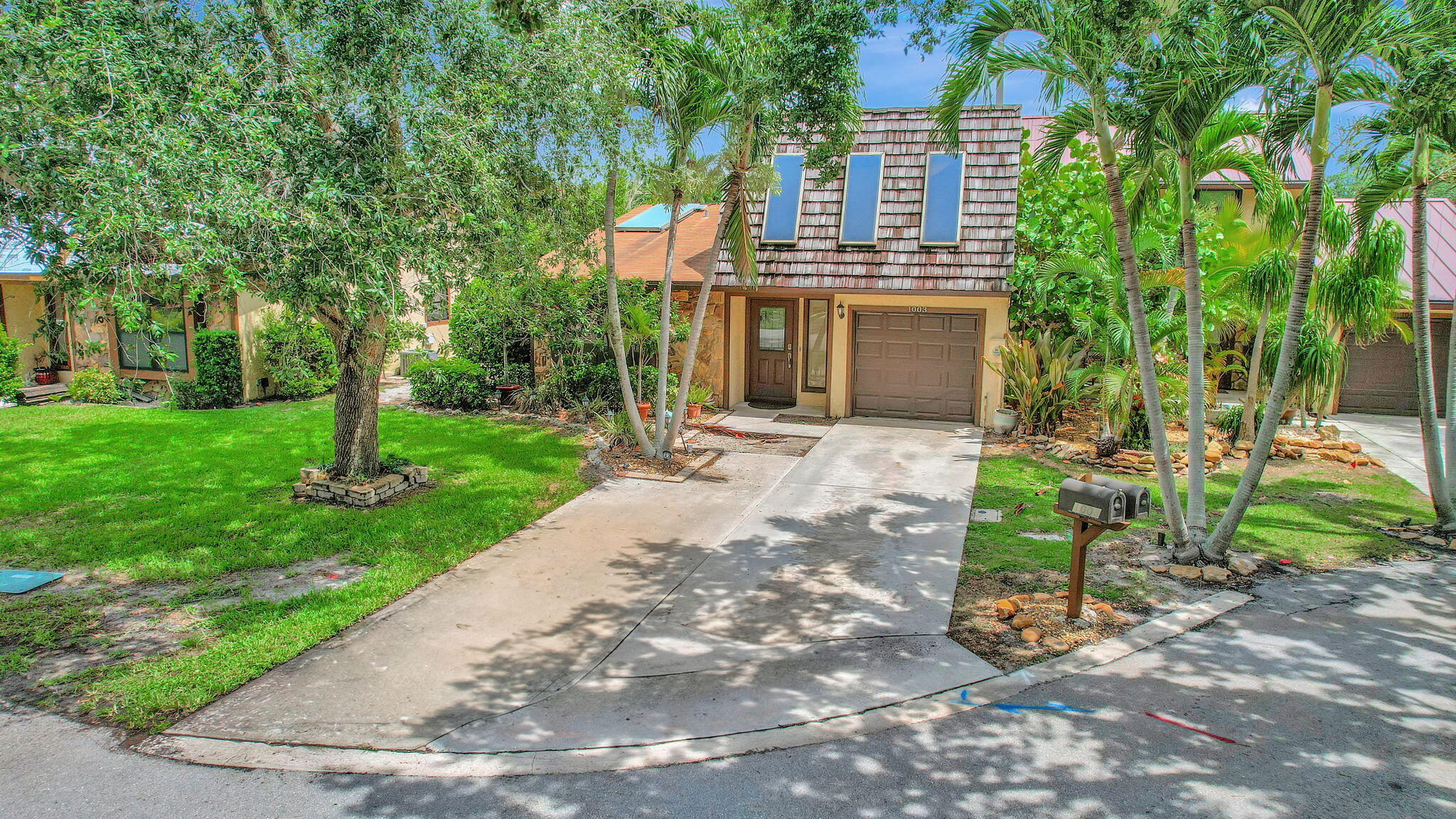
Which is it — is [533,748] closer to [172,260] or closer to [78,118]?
[172,260]

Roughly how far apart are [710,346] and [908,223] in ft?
13.7

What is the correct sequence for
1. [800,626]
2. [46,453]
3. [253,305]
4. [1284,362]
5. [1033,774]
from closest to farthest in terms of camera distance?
[1033,774] → [800,626] → [1284,362] → [46,453] → [253,305]

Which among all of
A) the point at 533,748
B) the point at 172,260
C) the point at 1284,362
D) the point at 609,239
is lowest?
the point at 533,748

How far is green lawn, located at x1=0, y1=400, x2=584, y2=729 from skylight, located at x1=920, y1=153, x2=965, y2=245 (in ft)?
23.0

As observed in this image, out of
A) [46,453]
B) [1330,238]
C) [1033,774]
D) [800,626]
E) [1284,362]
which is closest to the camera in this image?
[1033,774]

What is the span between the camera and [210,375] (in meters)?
14.0

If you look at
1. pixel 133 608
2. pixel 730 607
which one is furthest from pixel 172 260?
pixel 730 607

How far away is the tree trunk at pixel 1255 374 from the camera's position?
1095cm

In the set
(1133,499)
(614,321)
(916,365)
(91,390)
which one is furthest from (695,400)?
(91,390)

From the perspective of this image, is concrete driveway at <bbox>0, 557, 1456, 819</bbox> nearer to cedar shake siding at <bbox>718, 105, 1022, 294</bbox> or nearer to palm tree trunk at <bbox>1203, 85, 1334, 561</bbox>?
palm tree trunk at <bbox>1203, 85, 1334, 561</bbox>

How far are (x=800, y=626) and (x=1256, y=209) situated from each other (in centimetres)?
699

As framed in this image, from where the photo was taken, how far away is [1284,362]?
21.5 ft

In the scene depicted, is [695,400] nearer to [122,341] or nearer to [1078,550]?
[1078,550]

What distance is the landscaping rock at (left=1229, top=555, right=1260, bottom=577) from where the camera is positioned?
685 cm
